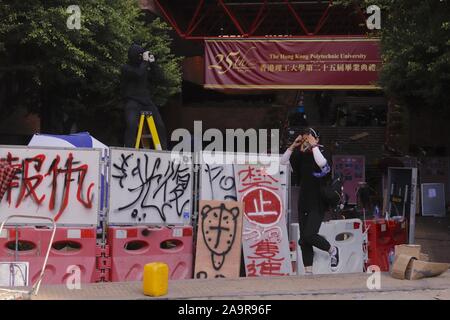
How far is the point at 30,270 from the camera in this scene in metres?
6.53

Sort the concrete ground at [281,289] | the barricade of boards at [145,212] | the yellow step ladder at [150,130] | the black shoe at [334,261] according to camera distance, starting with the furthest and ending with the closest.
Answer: the yellow step ladder at [150,130], the black shoe at [334,261], the barricade of boards at [145,212], the concrete ground at [281,289]

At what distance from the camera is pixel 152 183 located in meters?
7.18

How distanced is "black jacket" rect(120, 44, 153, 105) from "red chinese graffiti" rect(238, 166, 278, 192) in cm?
194

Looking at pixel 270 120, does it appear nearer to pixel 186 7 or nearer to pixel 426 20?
pixel 186 7

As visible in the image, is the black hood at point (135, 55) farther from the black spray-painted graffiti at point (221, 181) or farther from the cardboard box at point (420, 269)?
the cardboard box at point (420, 269)

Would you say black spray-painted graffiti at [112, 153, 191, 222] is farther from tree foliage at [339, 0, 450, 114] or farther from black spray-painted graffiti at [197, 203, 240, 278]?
tree foliage at [339, 0, 450, 114]

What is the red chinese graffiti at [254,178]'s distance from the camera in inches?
297

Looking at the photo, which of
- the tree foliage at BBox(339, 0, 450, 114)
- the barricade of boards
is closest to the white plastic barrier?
the barricade of boards

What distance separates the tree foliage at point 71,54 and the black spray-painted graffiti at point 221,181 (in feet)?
18.6

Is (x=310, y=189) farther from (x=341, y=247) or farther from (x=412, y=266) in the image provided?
(x=412, y=266)

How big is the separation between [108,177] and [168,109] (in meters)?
16.0

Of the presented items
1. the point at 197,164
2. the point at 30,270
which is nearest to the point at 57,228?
the point at 30,270

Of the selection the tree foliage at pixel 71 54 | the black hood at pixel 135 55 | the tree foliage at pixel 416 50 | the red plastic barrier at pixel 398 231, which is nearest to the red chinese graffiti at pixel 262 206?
the red plastic barrier at pixel 398 231

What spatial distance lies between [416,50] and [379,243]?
431cm
